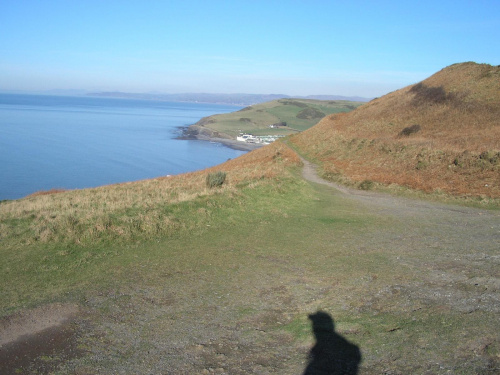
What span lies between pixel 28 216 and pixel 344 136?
100.0 ft

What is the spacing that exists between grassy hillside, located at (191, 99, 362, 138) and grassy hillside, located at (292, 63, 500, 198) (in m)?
82.4

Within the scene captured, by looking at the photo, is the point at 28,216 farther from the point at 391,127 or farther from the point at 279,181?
the point at 391,127

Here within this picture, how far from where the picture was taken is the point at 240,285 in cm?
788

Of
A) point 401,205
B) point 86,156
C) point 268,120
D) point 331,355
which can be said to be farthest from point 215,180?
point 268,120

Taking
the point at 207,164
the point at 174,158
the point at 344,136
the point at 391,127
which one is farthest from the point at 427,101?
the point at 174,158

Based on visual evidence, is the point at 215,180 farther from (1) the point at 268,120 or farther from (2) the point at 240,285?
(1) the point at 268,120

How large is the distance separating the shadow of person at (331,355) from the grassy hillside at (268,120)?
122 m

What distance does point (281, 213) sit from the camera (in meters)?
14.1

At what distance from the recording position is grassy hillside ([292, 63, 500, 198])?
20703 mm

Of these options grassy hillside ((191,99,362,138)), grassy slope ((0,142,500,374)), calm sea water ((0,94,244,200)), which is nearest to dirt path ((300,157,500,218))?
grassy slope ((0,142,500,374))

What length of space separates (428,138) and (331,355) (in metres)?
27.1

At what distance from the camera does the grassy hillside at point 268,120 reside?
138 meters

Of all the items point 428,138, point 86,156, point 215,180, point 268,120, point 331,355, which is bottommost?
point 86,156

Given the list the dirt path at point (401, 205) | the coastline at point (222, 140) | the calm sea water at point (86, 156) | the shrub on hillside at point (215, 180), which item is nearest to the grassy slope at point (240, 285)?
the dirt path at point (401, 205)
